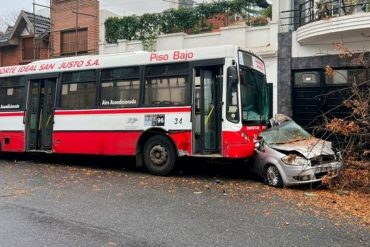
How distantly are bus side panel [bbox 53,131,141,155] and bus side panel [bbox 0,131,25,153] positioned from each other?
1.46 m

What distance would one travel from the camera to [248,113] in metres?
10.5

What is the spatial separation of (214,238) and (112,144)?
6.35 meters

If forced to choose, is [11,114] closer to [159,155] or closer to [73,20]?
[159,155]

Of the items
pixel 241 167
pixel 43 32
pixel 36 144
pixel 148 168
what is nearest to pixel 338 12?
pixel 241 167

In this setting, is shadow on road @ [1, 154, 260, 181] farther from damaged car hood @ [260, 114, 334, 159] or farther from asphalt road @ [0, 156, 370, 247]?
damaged car hood @ [260, 114, 334, 159]

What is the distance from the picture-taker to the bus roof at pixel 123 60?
Answer: 10.6 metres

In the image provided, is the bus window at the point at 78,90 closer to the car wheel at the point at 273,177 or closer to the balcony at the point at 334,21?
the car wheel at the point at 273,177

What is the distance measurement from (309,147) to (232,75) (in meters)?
2.25

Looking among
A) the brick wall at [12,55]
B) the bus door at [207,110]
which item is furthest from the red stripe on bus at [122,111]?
the brick wall at [12,55]

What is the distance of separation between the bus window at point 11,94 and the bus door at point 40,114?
401 mm

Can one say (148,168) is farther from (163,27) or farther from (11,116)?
(163,27)

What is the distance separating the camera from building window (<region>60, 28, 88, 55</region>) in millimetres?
22453

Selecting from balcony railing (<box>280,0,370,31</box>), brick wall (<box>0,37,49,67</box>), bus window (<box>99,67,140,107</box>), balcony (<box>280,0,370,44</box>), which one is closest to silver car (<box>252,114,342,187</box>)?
bus window (<box>99,67,140,107</box>)

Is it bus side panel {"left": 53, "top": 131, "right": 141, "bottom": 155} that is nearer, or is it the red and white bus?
the red and white bus
